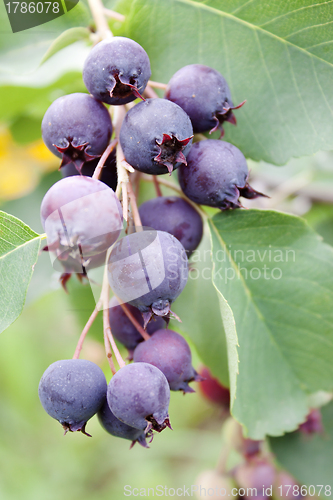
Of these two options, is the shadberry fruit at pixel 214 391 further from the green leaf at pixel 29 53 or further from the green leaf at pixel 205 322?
the green leaf at pixel 29 53

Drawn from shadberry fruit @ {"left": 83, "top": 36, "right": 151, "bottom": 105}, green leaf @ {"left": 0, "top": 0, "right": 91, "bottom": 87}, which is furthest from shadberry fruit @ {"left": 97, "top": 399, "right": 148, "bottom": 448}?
green leaf @ {"left": 0, "top": 0, "right": 91, "bottom": 87}

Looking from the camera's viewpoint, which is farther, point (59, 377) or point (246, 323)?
point (246, 323)

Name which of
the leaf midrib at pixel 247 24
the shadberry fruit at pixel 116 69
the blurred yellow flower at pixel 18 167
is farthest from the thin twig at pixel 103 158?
the blurred yellow flower at pixel 18 167

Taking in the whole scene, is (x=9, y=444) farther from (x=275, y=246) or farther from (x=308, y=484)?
(x=275, y=246)

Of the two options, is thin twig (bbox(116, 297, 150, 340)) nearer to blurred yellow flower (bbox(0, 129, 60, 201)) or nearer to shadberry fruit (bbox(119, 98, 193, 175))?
shadberry fruit (bbox(119, 98, 193, 175))

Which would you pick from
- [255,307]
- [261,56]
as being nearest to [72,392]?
[255,307]

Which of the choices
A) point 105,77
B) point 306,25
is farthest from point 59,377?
point 306,25
